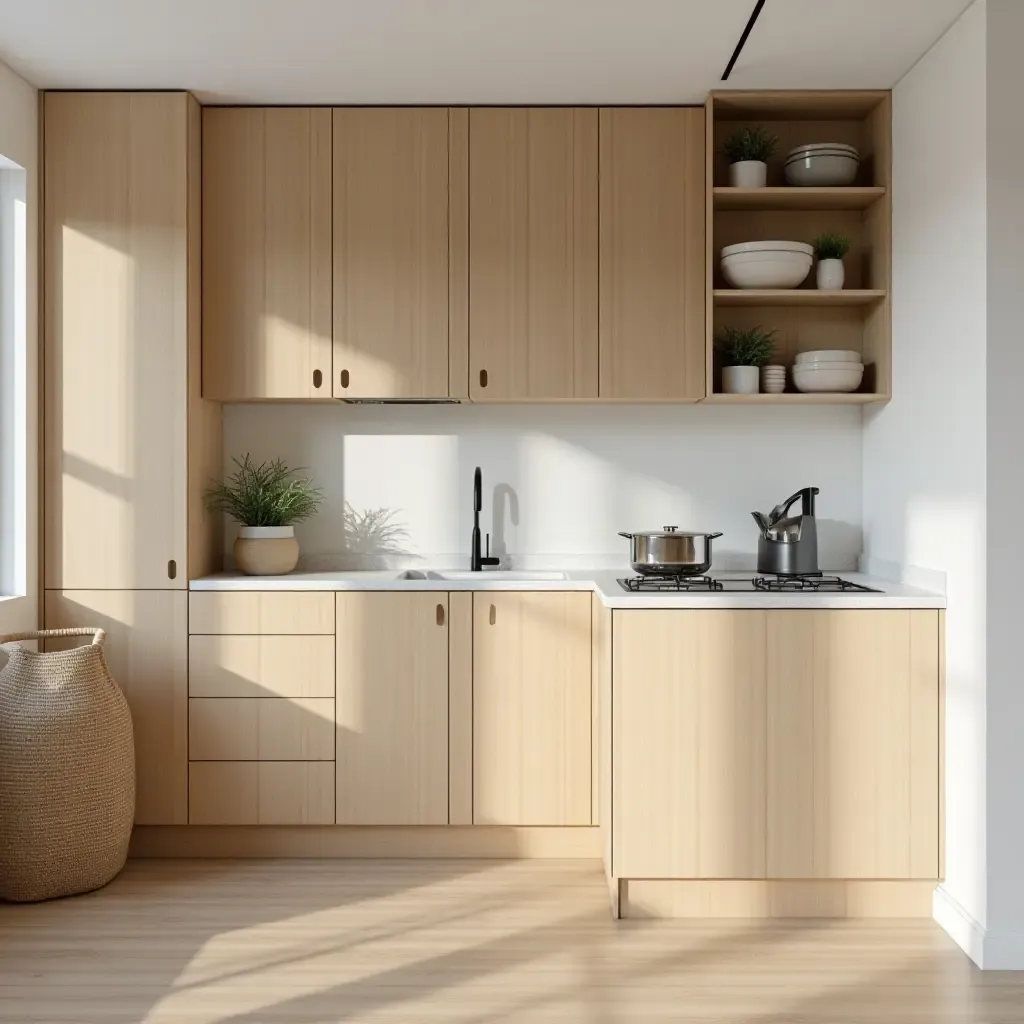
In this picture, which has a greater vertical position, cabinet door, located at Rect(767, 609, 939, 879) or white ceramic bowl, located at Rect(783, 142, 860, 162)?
white ceramic bowl, located at Rect(783, 142, 860, 162)

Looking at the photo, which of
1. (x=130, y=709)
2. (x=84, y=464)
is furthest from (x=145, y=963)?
(x=84, y=464)

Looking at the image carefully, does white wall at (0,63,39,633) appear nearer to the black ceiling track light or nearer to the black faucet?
the black faucet

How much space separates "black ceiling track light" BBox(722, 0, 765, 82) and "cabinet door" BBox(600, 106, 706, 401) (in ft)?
0.87

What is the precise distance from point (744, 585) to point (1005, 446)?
0.86 m

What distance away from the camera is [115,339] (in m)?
3.26

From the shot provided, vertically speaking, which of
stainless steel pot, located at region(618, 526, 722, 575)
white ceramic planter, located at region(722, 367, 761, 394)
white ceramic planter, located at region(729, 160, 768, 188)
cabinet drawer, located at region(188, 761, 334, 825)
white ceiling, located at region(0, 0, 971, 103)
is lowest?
cabinet drawer, located at region(188, 761, 334, 825)

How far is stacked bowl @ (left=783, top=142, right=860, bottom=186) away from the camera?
3.33 m

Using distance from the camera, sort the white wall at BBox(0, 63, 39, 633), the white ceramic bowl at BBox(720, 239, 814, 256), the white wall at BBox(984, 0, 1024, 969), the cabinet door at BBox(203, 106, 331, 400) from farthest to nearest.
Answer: the cabinet door at BBox(203, 106, 331, 400)
the white ceramic bowl at BBox(720, 239, 814, 256)
the white wall at BBox(0, 63, 39, 633)
the white wall at BBox(984, 0, 1024, 969)

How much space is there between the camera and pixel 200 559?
3389mm

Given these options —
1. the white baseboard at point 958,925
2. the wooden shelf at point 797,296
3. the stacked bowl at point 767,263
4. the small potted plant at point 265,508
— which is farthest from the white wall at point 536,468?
the white baseboard at point 958,925

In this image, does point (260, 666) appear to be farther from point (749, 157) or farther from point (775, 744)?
point (749, 157)

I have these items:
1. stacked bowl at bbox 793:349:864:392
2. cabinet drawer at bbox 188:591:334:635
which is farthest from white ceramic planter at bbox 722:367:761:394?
cabinet drawer at bbox 188:591:334:635

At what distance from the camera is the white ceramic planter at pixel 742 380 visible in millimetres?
3389

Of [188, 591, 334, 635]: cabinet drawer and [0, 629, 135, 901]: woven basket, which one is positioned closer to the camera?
[0, 629, 135, 901]: woven basket
